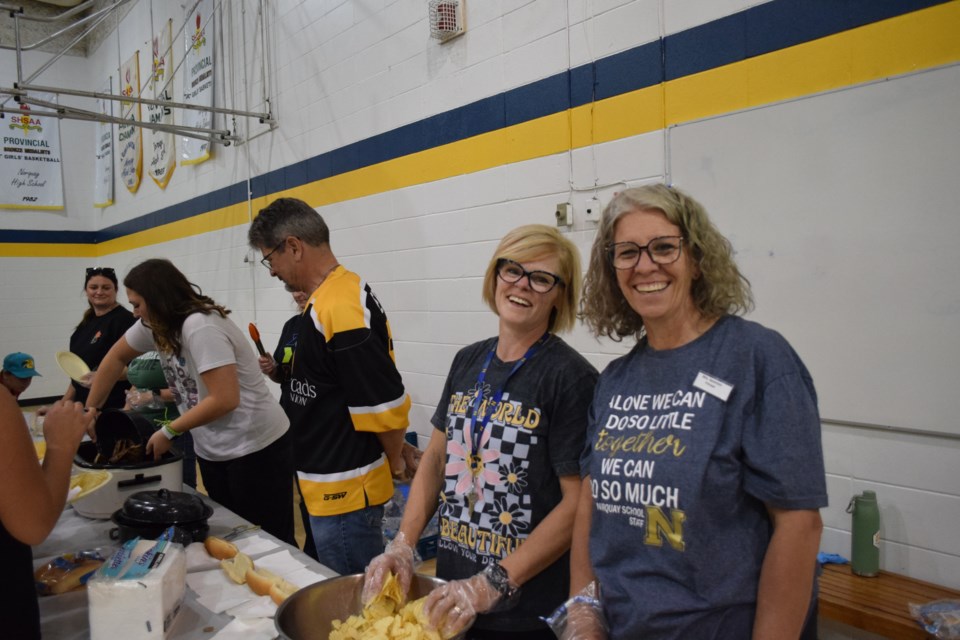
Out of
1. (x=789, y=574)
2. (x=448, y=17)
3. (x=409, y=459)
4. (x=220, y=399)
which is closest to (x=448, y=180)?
(x=448, y=17)

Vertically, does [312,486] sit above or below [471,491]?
below

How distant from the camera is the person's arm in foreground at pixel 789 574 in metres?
0.97

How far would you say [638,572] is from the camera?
1076mm

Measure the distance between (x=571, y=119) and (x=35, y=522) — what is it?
2.38 meters

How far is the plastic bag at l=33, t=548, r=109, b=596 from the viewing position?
1.49 m

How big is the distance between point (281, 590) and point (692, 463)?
37.7 inches

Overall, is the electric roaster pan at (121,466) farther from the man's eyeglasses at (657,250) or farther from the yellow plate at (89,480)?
the man's eyeglasses at (657,250)

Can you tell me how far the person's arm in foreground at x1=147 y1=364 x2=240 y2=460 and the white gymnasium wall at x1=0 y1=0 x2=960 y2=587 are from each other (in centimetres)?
129

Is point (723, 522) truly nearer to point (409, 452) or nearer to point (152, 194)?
point (409, 452)

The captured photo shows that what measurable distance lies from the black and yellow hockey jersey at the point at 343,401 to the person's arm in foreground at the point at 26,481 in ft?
2.69

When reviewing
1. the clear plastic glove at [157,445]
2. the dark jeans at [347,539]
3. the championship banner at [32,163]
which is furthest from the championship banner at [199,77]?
the dark jeans at [347,539]

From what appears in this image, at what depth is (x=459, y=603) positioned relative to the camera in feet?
3.95

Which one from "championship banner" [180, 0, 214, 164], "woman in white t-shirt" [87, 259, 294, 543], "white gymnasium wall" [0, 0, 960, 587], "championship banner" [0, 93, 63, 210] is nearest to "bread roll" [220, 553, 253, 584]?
"woman in white t-shirt" [87, 259, 294, 543]

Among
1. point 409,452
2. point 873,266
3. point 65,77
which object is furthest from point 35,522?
point 65,77
